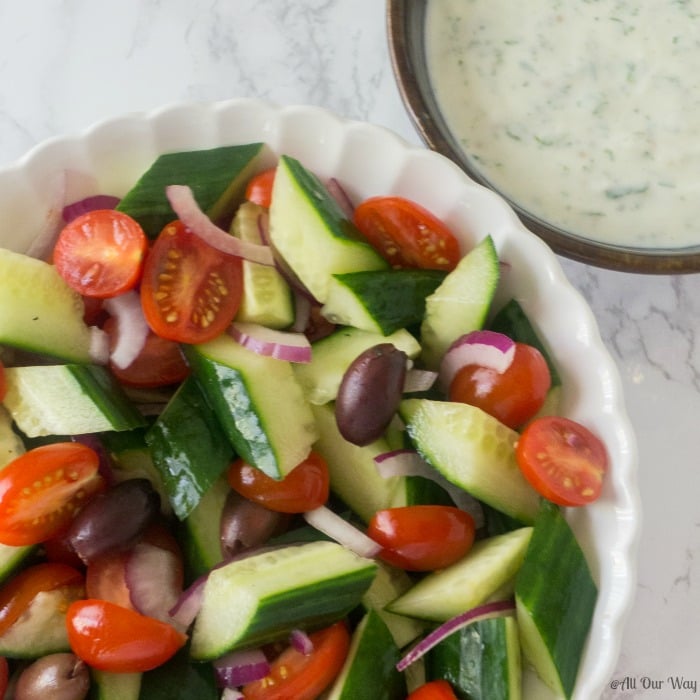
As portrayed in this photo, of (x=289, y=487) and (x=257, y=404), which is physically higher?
(x=257, y=404)

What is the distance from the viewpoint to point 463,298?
128 centimetres

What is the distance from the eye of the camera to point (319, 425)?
1311 millimetres

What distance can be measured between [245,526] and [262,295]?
330 mm

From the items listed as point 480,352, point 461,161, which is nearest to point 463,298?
point 480,352

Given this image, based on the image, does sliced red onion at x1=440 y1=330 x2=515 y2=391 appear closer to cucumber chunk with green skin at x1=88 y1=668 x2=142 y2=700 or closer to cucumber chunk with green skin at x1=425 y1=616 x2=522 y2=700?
cucumber chunk with green skin at x1=425 y1=616 x2=522 y2=700

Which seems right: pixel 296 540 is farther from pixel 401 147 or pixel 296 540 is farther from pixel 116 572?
pixel 401 147

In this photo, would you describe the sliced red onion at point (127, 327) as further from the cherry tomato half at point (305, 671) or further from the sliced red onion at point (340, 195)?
the cherry tomato half at point (305, 671)

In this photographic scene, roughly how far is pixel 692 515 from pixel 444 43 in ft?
3.18

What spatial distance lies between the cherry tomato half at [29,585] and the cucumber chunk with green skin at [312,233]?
54 cm

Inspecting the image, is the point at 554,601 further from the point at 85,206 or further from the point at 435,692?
the point at 85,206

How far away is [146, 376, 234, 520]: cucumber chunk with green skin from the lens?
4.08 ft

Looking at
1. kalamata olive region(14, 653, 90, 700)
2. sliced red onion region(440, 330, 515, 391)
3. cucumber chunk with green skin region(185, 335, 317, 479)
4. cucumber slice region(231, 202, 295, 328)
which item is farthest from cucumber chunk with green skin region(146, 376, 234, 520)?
sliced red onion region(440, 330, 515, 391)

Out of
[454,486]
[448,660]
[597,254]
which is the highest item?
[597,254]

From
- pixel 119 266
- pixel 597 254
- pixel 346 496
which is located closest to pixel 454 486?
pixel 346 496
